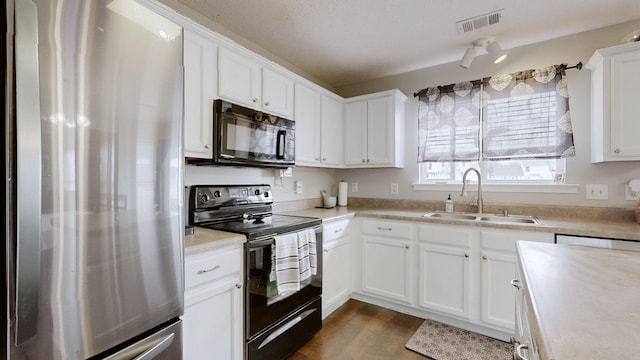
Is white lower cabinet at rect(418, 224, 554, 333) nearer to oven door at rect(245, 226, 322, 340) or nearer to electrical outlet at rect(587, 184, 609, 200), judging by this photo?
electrical outlet at rect(587, 184, 609, 200)

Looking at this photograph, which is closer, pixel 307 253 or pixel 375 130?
pixel 307 253

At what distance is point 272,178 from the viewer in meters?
2.62

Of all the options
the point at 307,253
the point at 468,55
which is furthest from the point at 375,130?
the point at 307,253

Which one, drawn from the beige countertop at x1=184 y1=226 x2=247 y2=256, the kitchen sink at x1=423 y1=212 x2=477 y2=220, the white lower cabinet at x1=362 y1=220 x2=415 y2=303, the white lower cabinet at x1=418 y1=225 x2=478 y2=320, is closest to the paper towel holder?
the kitchen sink at x1=423 y1=212 x2=477 y2=220

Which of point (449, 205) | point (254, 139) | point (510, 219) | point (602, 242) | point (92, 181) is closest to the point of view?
point (92, 181)

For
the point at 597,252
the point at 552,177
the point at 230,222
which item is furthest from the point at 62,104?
the point at 552,177

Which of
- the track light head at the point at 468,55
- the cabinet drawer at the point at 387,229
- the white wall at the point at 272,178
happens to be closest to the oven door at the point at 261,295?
the white wall at the point at 272,178

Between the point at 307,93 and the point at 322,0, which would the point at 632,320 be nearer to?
the point at 322,0

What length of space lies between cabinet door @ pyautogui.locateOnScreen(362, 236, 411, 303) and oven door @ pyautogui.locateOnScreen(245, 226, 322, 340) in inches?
38.5

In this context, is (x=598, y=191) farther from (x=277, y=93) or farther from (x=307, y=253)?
(x=277, y=93)

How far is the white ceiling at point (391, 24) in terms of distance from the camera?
1933 millimetres

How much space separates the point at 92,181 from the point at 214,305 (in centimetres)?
85

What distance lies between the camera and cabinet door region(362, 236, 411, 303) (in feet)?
8.07

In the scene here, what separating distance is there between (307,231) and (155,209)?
3.60ft
